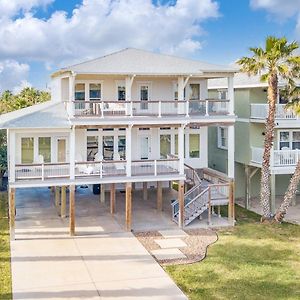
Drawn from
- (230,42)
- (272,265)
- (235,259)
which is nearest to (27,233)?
(235,259)

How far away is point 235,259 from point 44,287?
7.83 metres

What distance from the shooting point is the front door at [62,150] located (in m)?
26.3

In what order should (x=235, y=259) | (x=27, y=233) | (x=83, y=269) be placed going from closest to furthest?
(x=83, y=269) → (x=235, y=259) → (x=27, y=233)

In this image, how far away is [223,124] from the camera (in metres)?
26.4

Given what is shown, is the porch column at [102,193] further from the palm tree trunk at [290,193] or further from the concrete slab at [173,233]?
the palm tree trunk at [290,193]

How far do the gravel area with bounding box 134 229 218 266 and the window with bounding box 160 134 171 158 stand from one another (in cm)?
604

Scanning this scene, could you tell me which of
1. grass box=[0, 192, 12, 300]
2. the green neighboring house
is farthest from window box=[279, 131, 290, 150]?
grass box=[0, 192, 12, 300]

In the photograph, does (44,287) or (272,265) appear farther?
(272,265)

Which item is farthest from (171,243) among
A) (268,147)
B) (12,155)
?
(12,155)

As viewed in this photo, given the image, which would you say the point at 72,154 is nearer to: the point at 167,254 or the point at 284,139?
the point at 167,254

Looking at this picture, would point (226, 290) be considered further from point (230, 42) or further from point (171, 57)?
point (230, 42)

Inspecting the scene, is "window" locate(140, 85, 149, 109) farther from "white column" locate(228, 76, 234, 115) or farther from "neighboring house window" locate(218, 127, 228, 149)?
"neighboring house window" locate(218, 127, 228, 149)

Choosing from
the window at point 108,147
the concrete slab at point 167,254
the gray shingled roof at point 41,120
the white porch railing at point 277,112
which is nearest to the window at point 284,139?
the white porch railing at point 277,112

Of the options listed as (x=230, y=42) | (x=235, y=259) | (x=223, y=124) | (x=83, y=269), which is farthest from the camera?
(x=230, y=42)
